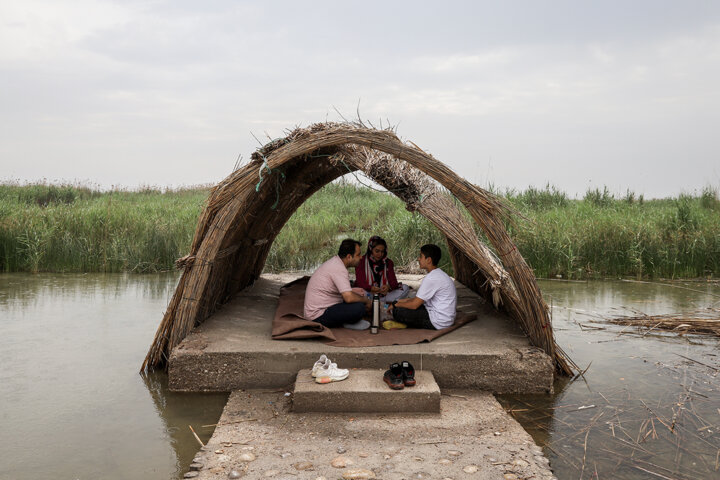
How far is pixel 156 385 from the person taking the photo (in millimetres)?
5016

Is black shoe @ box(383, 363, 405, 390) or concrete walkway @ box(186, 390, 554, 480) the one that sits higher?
black shoe @ box(383, 363, 405, 390)

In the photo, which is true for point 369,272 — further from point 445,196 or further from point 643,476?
point 643,476

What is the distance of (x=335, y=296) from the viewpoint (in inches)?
224

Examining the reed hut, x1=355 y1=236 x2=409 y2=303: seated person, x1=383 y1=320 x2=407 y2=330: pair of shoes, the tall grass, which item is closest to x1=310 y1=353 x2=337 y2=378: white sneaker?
x1=383 y1=320 x2=407 y2=330: pair of shoes

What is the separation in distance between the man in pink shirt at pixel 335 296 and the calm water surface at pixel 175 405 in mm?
1305

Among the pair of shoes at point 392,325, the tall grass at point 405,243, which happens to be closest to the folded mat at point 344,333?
the pair of shoes at point 392,325

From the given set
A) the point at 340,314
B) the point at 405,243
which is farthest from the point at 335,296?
the point at 405,243

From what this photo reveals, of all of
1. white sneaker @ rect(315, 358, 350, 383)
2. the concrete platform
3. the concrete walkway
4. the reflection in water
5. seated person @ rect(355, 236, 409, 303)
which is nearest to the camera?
the concrete walkway

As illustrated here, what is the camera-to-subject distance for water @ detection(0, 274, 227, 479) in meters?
3.65

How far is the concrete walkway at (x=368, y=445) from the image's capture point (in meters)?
3.38

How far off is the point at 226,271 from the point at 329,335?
73.2 inches

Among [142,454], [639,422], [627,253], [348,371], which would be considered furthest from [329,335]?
[627,253]

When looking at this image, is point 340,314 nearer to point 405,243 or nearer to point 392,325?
point 392,325

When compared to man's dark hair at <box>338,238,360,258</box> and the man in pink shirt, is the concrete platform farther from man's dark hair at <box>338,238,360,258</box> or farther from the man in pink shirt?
man's dark hair at <box>338,238,360,258</box>
